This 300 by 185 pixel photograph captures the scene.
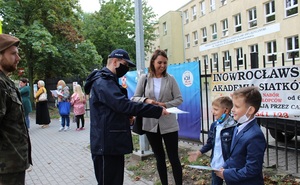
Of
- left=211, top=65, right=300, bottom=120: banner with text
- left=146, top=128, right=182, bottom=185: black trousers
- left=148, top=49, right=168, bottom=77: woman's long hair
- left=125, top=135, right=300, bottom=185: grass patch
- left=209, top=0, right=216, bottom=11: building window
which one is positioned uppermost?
left=209, top=0, right=216, bottom=11: building window

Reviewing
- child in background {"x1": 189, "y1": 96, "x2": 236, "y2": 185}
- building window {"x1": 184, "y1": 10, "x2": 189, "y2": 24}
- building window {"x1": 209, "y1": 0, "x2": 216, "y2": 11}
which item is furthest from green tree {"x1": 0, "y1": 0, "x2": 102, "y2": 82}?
building window {"x1": 184, "y1": 10, "x2": 189, "y2": 24}

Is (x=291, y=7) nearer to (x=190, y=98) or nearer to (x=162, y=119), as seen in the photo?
(x=190, y=98)

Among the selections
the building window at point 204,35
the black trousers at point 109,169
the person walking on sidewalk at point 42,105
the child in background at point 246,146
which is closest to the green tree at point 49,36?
the person walking on sidewalk at point 42,105

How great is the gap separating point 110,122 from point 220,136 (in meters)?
1.11

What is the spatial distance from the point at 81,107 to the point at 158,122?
23.2 feet

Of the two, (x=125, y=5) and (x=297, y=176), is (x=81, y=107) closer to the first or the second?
(x=297, y=176)

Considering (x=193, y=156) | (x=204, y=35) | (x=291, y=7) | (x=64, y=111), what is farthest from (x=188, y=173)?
(x=204, y=35)

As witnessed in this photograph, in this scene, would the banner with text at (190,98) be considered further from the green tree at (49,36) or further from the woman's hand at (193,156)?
the green tree at (49,36)

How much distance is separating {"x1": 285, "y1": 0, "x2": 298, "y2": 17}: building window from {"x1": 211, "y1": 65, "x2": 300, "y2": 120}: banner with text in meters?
21.7

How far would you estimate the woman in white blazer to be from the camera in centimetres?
393

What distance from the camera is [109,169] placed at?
3.02 m

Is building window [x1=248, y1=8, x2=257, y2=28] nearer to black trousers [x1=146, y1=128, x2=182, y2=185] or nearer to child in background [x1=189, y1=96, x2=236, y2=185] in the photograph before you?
black trousers [x1=146, y1=128, x2=182, y2=185]

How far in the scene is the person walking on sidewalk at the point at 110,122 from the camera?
2.92m

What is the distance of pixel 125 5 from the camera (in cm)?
3497
